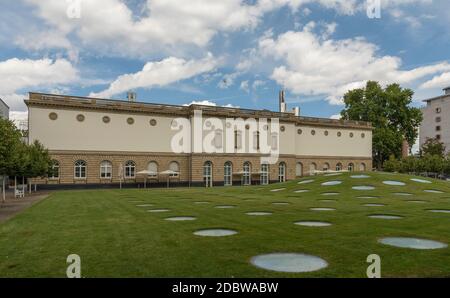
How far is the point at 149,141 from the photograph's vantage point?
53.3m

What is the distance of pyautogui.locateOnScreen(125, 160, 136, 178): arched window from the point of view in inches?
2034

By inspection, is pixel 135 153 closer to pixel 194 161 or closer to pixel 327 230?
pixel 194 161

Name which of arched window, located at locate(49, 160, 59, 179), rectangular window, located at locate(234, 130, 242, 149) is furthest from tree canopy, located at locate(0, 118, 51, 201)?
rectangular window, located at locate(234, 130, 242, 149)

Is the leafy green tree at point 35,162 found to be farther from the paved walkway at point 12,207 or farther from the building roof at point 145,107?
the building roof at point 145,107

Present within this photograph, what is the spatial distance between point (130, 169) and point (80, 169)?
22.6ft

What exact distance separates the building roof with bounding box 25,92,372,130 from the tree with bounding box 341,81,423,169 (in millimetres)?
14290

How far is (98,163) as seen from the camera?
163 feet

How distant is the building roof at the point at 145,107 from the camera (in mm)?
46781

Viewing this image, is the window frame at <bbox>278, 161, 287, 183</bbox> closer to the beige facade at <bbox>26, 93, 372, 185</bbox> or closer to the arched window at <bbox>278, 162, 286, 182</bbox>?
the arched window at <bbox>278, 162, 286, 182</bbox>

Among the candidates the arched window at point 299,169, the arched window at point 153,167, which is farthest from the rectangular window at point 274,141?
the arched window at point 153,167

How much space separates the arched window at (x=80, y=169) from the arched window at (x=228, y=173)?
2118cm

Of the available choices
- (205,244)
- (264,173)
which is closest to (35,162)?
(205,244)
